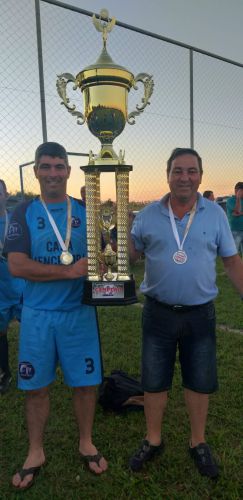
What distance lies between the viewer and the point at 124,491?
229cm


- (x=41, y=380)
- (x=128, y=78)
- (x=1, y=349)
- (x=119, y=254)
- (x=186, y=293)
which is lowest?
(x=1, y=349)

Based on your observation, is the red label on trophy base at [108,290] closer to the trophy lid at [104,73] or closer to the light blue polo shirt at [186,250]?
the light blue polo shirt at [186,250]

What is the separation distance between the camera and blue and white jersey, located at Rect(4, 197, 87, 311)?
2.21 metres

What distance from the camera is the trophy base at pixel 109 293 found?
2221 millimetres

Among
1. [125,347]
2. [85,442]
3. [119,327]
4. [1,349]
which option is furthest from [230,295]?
[85,442]

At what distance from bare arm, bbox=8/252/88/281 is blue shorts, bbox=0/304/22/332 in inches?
54.1

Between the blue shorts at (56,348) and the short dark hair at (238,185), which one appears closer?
the blue shorts at (56,348)

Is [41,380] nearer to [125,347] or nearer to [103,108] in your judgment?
[103,108]

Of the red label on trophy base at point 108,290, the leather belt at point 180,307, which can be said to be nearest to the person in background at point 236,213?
the leather belt at point 180,307

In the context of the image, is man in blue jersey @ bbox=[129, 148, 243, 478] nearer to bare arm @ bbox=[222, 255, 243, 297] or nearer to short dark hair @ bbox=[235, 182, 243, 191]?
bare arm @ bbox=[222, 255, 243, 297]

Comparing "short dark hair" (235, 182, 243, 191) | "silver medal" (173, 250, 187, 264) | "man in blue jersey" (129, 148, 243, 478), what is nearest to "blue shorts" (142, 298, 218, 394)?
"man in blue jersey" (129, 148, 243, 478)

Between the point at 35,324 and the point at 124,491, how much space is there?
1.05 m

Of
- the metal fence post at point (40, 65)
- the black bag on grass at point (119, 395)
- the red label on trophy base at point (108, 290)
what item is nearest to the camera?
the red label on trophy base at point (108, 290)

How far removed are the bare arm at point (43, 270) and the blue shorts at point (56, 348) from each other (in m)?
0.22
